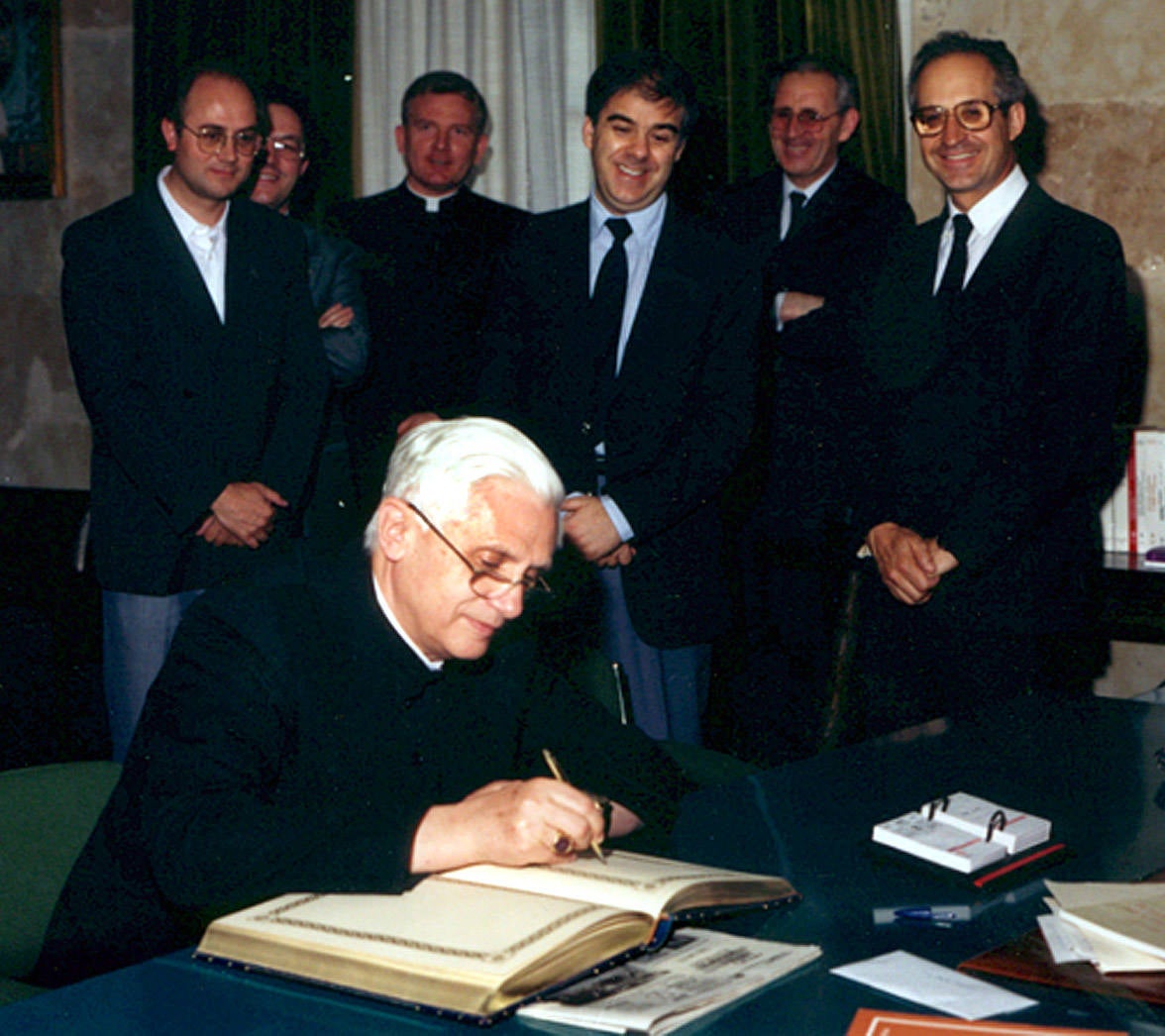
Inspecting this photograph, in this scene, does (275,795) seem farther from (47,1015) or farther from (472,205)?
(472,205)

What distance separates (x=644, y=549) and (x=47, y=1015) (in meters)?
2.13

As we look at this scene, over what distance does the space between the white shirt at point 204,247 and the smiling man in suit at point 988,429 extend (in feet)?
5.25

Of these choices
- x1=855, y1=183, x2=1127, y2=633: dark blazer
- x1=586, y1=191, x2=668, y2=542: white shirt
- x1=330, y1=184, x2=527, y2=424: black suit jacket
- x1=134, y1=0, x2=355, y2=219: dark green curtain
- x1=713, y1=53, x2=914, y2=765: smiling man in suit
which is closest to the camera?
x1=855, y1=183, x2=1127, y2=633: dark blazer

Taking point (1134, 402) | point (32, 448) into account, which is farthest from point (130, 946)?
point (32, 448)

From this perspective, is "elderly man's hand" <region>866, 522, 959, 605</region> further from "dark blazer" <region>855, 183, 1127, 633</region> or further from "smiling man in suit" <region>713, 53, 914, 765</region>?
"smiling man in suit" <region>713, 53, 914, 765</region>

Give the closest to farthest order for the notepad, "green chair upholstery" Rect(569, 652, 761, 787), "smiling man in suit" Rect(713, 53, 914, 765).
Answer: the notepad < "green chair upholstery" Rect(569, 652, 761, 787) < "smiling man in suit" Rect(713, 53, 914, 765)

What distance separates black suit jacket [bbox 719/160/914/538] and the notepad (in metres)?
2.05

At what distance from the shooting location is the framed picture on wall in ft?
21.9

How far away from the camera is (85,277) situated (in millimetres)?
3631

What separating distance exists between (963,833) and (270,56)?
507cm

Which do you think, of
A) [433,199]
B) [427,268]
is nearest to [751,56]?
[433,199]

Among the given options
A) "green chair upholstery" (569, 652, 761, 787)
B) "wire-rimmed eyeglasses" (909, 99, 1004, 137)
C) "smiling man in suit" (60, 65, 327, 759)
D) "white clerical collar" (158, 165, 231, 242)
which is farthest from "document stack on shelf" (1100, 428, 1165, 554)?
"white clerical collar" (158, 165, 231, 242)

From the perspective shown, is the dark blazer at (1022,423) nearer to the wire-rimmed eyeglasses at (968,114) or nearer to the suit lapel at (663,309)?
the wire-rimmed eyeglasses at (968,114)

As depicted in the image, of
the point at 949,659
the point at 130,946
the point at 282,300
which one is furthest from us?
the point at 282,300
